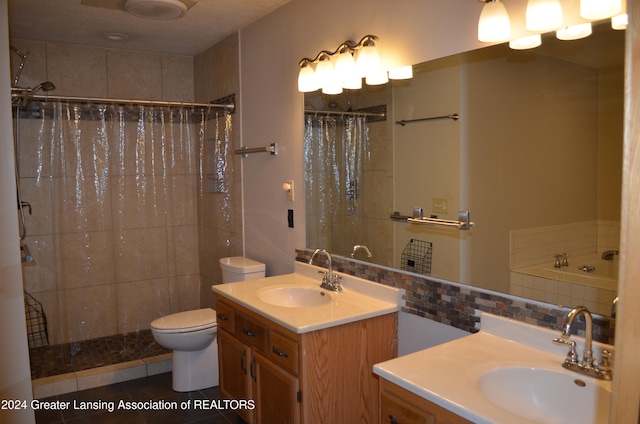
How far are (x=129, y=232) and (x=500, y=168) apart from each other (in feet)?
10.1

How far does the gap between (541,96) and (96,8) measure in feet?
8.71

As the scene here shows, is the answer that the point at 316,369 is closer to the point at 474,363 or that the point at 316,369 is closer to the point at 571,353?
the point at 474,363

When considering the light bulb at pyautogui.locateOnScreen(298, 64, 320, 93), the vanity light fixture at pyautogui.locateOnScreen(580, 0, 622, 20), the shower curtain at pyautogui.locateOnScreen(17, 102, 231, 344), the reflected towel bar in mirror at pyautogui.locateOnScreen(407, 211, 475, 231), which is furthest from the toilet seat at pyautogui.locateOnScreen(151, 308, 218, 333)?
the vanity light fixture at pyautogui.locateOnScreen(580, 0, 622, 20)

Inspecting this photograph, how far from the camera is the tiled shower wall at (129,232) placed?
149 inches

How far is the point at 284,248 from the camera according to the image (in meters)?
3.23

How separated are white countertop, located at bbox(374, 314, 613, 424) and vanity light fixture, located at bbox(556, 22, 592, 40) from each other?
38.3 inches

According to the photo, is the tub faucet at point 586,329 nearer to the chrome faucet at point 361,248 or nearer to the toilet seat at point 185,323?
the chrome faucet at point 361,248

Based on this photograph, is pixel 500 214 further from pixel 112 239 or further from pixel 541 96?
pixel 112 239

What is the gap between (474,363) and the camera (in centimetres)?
164

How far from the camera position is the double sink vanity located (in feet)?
4.88

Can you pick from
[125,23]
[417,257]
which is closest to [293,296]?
[417,257]

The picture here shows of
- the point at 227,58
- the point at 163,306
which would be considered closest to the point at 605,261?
the point at 227,58

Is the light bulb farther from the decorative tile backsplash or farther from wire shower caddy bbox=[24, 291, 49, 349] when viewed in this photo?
wire shower caddy bbox=[24, 291, 49, 349]

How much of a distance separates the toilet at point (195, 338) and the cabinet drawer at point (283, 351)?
3.39 feet
